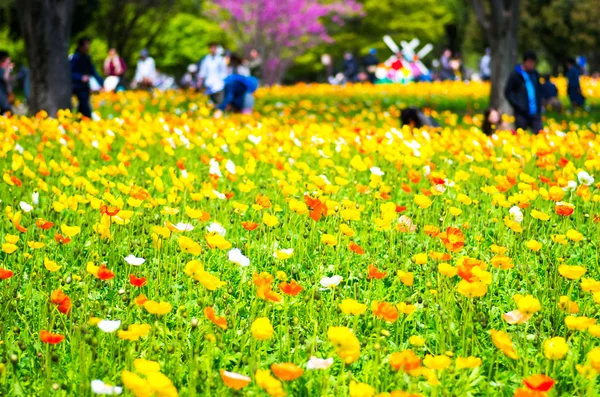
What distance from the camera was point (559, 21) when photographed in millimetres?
35125

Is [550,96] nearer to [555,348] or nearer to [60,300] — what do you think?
[555,348]

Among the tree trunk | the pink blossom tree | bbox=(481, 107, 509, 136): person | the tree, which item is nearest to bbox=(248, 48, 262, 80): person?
the pink blossom tree

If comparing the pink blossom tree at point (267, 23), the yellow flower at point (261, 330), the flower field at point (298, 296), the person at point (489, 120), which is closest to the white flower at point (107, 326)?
the flower field at point (298, 296)

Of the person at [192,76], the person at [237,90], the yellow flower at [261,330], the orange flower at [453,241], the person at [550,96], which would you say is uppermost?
the yellow flower at [261,330]

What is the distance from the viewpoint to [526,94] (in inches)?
415

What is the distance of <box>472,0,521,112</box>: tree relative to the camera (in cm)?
1382

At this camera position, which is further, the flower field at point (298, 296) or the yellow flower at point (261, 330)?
the flower field at point (298, 296)

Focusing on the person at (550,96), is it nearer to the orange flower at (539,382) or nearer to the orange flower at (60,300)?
the orange flower at (60,300)

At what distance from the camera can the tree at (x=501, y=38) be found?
1382 centimetres

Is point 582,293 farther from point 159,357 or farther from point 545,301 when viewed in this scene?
point 159,357

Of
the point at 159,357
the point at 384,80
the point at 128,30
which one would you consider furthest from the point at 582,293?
the point at 384,80

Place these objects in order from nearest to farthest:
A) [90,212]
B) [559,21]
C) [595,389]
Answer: [595,389] → [90,212] → [559,21]

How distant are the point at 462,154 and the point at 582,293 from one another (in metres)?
3.28

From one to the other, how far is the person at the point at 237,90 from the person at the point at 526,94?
14.0ft
